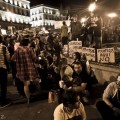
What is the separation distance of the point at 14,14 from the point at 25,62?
84.9m

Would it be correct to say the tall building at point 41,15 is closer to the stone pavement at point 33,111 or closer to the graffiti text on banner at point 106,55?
the graffiti text on banner at point 106,55

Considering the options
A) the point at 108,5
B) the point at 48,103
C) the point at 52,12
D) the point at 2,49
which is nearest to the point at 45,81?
the point at 48,103

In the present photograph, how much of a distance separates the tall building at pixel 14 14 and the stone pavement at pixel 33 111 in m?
73.5

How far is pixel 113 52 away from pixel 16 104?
358cm

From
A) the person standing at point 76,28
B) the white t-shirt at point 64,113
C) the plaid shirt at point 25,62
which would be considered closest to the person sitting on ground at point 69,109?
the white t-shirt at point 64,113

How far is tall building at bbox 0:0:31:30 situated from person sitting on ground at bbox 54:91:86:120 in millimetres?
77261

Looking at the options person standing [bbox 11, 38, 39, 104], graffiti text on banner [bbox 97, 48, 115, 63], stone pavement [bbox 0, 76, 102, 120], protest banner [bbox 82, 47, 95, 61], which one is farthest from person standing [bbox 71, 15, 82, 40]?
→ person standing [bbox 11, 38, 39, 104]

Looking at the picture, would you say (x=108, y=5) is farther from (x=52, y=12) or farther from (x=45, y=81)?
(x=52, y=12)

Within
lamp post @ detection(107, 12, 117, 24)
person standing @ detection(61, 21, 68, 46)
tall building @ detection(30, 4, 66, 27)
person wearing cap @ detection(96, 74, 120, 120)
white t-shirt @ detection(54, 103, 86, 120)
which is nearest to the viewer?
white t-shirt @ detection(54, 103, 86, 120)

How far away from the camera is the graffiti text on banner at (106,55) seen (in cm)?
891

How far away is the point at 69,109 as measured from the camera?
404 cm

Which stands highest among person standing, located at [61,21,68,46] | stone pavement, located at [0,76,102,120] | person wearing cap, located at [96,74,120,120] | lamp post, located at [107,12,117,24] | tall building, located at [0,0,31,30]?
tall building, located at [0,0,31,30]

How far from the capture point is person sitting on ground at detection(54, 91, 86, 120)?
3.91 metres

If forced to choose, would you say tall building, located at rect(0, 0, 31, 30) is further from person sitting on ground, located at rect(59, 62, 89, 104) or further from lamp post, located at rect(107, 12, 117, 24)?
person sitting on ground, located at rect(59, 62, 89, 104)
